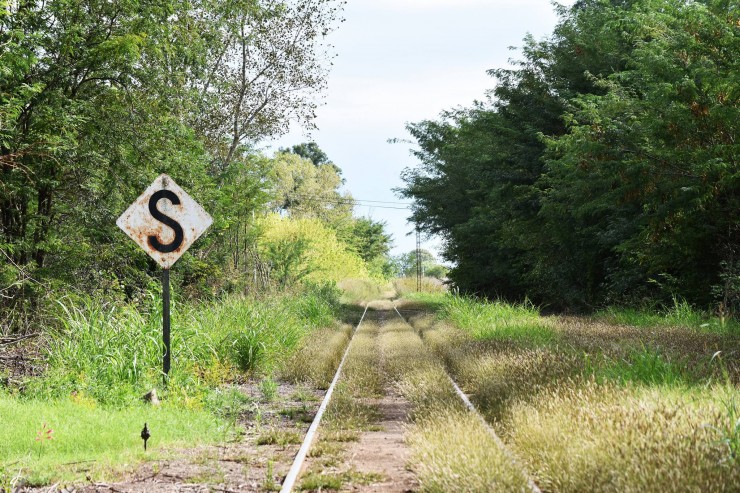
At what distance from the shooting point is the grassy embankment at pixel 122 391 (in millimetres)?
7109

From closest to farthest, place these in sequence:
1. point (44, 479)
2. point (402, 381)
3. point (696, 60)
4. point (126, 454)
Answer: point (44, 479), point (126, 454), point (402, 381), point (696, 60)

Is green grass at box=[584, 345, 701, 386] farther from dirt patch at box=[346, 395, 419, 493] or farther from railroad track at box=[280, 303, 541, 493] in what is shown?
dirt patch at box=[346, 395, 419, 493]

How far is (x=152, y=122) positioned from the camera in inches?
687

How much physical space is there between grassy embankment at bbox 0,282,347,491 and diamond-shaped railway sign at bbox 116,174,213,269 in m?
1.42

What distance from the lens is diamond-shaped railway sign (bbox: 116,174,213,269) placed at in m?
10.5

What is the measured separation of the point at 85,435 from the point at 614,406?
525cm


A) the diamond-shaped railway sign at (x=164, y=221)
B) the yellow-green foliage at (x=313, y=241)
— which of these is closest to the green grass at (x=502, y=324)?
the diamond-shaped railway sign at (x=164, y=221)

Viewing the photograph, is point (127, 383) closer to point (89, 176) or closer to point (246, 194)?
point (89, 176)

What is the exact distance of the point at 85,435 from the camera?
25.0ft

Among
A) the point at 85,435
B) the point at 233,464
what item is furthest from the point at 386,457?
the point at 85,435

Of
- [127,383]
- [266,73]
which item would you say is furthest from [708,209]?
[266,73]

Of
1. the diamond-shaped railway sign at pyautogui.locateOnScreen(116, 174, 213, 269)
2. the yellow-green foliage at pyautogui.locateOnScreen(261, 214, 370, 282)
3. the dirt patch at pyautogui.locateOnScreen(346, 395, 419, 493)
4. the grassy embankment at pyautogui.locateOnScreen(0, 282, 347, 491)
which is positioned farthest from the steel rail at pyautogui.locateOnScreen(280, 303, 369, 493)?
the yellow-green foliage at pyautogui.locateOnScreen(261, 214, 370, 282)

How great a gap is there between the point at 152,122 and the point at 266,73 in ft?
41.0

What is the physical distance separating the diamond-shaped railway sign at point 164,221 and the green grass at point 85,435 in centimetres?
231
